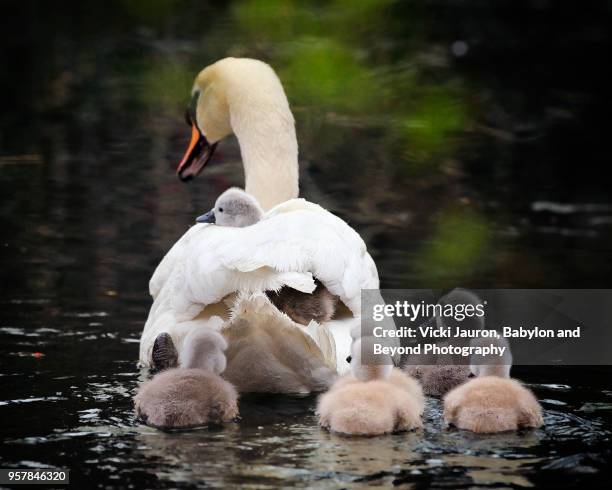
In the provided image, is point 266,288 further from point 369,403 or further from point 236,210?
point 236,210

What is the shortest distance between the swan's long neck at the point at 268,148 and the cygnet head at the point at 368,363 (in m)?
2.23

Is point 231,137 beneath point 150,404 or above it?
above

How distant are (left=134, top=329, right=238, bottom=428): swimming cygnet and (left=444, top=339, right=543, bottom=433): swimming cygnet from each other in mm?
928

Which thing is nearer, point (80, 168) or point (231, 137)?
point (80, 168)

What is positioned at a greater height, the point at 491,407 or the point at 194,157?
the point at 194,157

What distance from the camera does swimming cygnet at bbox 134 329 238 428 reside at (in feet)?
20.4

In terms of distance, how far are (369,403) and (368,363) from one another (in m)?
0.38

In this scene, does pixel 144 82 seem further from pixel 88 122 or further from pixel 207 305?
pixel 207 305

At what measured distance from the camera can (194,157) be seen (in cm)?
985

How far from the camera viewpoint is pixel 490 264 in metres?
10.3

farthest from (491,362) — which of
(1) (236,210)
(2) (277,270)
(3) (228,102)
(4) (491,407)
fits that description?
(3) (228,102)

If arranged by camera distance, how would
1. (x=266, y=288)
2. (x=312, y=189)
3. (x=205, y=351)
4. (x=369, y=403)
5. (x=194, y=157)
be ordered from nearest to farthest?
(x=369, y=403) → (x=266, y=288) → (x=205, y=351) → (x=194, y=157) → (x=312, y=189)

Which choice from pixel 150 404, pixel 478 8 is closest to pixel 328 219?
pixel 150 404

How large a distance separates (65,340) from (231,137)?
21.0ft
